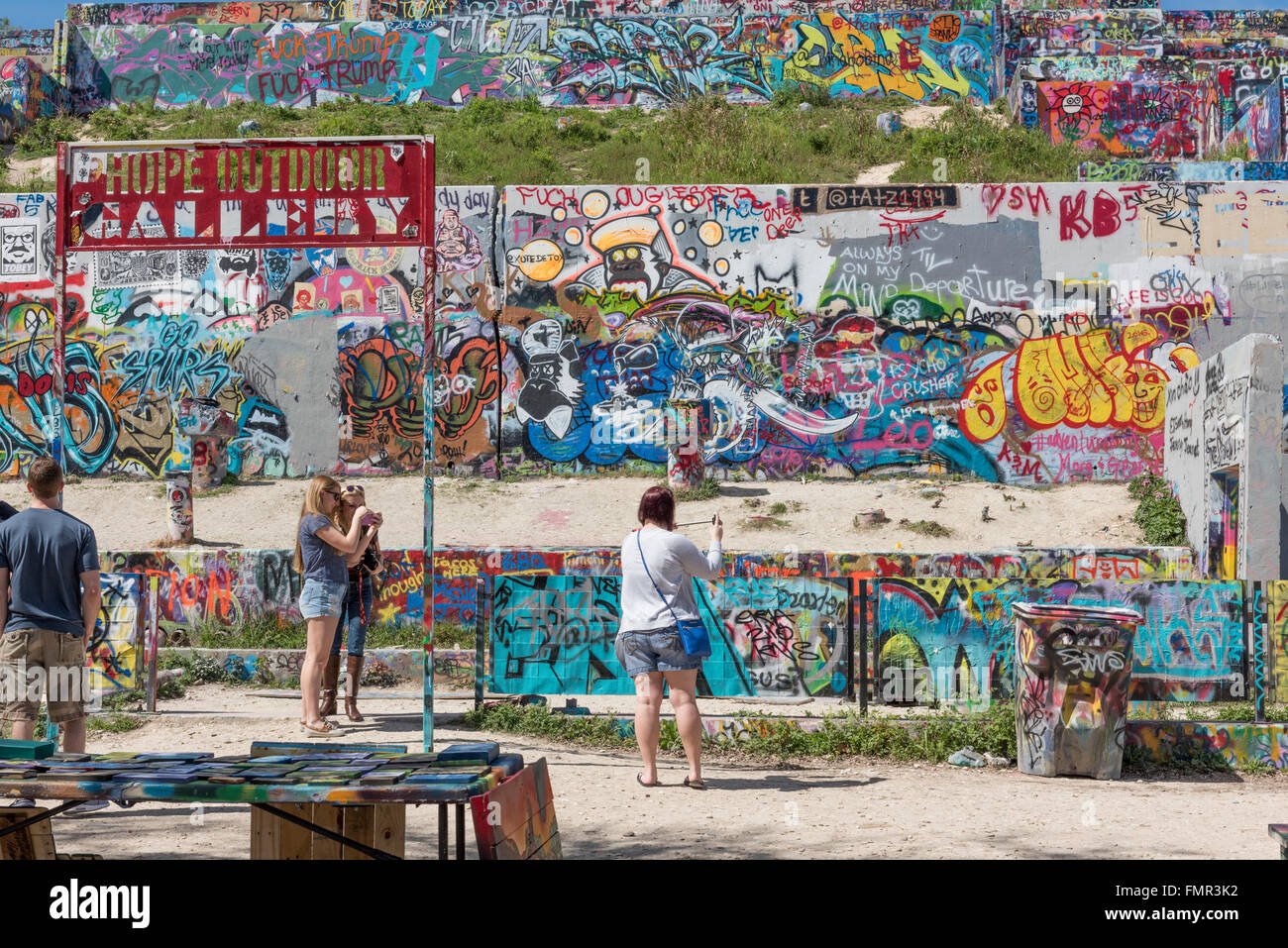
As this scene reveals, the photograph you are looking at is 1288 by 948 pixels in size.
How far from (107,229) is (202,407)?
37.6 feet

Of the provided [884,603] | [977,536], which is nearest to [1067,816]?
[884,603]

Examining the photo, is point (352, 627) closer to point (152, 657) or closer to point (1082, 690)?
point (152, 657)

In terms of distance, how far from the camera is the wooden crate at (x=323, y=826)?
13.7 feet

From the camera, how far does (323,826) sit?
4195mm

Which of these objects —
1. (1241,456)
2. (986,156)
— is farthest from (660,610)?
(986,156)

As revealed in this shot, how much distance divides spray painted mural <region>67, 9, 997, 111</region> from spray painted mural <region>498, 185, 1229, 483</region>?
1334 centimetres

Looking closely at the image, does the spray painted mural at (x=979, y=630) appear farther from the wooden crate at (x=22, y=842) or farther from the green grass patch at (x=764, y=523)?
the green grass patch at (x=764, y=523)

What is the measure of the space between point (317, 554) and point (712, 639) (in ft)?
9.33

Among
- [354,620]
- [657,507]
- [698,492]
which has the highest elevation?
[657,507]

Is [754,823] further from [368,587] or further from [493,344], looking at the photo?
[493,344]

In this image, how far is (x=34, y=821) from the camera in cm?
400

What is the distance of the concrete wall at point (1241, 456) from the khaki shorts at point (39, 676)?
10715 millimetres

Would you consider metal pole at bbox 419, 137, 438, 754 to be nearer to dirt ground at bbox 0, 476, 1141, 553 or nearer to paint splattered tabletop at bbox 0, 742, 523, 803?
paint splattered tabletop at bbox 0, 742, 523, 803

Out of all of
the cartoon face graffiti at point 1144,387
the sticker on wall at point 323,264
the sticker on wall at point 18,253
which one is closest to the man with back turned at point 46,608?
the sticker on wall at point 323,264
